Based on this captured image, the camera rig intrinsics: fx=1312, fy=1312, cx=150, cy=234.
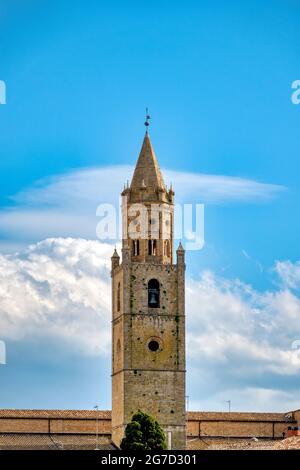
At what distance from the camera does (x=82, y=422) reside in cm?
9412

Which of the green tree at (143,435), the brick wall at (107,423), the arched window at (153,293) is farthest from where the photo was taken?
the brick wall at (107,423)

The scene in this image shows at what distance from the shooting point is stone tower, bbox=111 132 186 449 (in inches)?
3307

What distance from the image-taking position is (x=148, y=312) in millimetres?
85500

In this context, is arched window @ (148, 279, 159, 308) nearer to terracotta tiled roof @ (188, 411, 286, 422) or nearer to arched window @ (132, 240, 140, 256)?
arched window @ (132, 240, 140, 256)

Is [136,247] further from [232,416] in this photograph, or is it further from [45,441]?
[232,416]

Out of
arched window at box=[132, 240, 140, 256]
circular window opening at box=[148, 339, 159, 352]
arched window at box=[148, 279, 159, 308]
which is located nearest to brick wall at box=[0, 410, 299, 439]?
circular window opening at box=[148, 339, 159, 352]

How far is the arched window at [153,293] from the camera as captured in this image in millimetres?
86062

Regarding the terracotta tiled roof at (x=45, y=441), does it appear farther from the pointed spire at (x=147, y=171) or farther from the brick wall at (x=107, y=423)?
the pointed spire at (x=147, y=171)

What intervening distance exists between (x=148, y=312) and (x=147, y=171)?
968 centimetres

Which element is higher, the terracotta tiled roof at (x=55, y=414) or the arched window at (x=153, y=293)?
the arched window at (x=153, y=293)

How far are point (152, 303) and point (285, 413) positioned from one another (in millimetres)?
19778

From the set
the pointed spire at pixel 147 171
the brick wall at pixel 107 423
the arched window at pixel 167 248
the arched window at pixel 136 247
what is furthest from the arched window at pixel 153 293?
the brick wall at pixel 107 423
